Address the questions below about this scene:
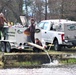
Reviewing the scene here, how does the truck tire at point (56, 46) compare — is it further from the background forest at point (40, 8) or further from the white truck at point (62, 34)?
the background forest at point (40, 8)

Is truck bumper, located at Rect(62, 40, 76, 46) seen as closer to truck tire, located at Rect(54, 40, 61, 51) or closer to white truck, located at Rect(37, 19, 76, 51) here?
white truck, located at Rect(37, 19, 76, 51)

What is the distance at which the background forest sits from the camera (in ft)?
172

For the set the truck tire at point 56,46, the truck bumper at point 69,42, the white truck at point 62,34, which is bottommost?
the truck tire at point 56,46

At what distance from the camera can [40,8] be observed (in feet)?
190

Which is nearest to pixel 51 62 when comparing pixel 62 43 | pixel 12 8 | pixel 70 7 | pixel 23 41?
pixel 23 41

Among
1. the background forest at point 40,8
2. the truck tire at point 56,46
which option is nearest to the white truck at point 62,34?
the truck tire at point 56,46

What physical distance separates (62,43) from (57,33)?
2.32ft

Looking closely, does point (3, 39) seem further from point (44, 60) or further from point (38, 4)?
point (38, 4)

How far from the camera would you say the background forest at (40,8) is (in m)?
52.3

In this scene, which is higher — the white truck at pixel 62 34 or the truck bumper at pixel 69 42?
the white truck at pixel 62 34

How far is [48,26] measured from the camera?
2197 cm

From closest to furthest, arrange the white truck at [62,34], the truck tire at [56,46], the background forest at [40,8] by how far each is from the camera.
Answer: the white truck at [62,34], the truck tire at [56,46], the background forest at [40,8]

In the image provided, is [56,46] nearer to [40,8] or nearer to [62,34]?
[62,34]

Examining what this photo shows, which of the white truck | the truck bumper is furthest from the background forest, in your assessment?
the truck bumper
